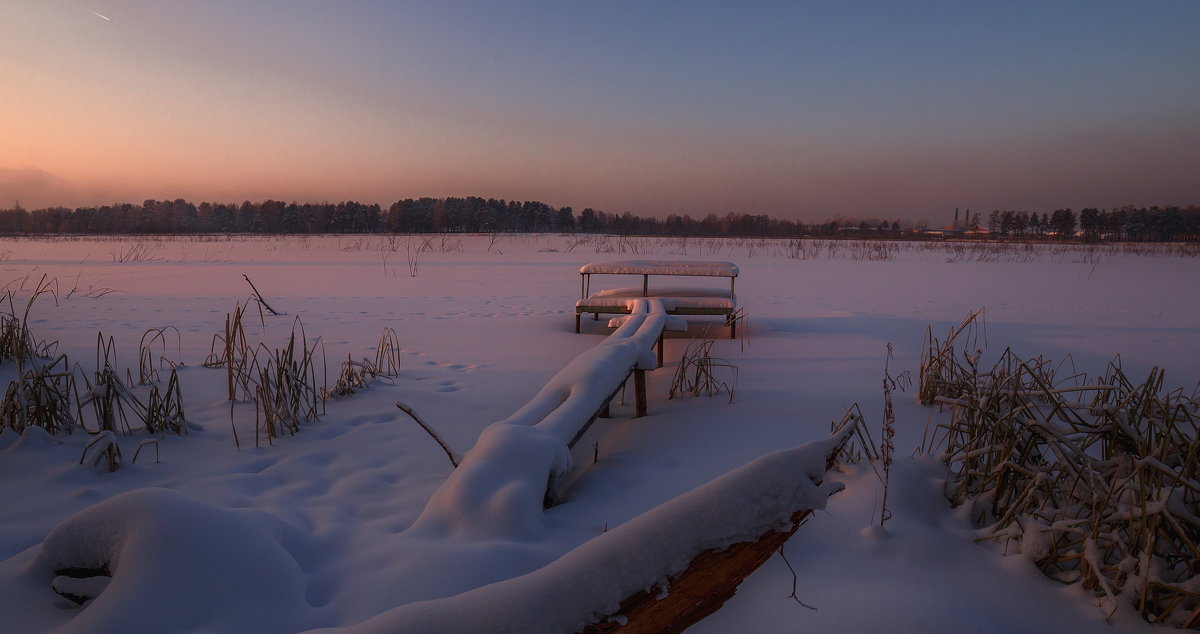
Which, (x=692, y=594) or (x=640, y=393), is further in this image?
(x=640, y=393)

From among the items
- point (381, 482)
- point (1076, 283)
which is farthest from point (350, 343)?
point (1076, 283)

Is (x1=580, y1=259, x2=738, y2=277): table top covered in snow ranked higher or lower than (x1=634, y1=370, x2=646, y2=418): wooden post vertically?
higher

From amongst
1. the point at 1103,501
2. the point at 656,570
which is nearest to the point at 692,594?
the point at 656,570

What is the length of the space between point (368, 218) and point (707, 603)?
91422 millimetres

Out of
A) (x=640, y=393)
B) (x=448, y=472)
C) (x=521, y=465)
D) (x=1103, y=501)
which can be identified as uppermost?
(x=1103, y=501)

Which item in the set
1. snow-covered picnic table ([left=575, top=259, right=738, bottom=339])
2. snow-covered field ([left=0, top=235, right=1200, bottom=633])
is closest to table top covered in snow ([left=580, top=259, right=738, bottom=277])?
snow-covered picnic table ([left=575, top=259, right=738, bottom=339])

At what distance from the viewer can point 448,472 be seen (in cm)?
307

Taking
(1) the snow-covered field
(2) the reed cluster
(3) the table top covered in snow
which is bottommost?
(1) the snow-covered field

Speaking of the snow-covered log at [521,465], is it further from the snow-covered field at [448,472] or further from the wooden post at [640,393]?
the wooden post at [640,393]

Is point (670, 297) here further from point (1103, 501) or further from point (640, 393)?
point (1103, 501)

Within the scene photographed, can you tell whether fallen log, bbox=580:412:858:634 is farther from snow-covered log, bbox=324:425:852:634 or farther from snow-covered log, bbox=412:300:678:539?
snow-covered log, bbox=412:300:678:539

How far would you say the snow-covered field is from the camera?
5.36 ft

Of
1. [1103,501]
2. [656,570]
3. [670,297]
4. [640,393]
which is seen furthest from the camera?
[670,297]

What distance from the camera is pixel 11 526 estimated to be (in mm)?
2273
